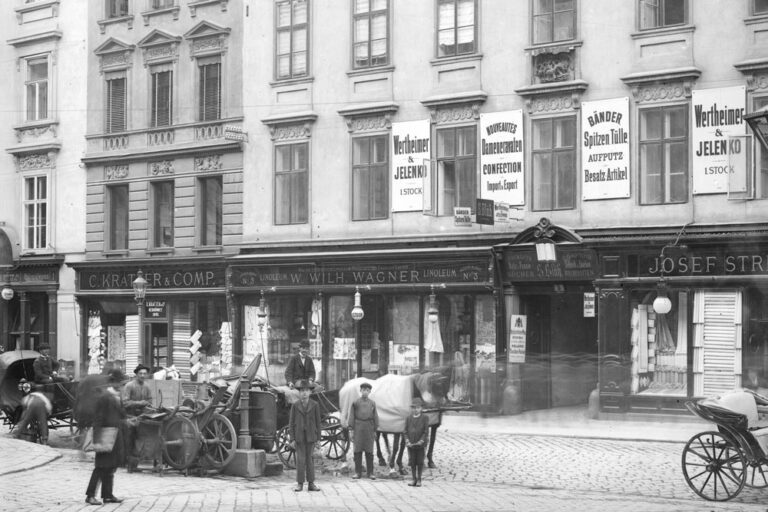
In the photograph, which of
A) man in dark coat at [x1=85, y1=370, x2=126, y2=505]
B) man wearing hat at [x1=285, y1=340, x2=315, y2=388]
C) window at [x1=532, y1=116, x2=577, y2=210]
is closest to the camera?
man in dark coat at [x1=85, y1=370, x2=126, y2=505]

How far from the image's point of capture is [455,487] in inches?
709

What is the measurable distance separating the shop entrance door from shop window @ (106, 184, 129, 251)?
14.4 m

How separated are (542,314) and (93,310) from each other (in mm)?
15587

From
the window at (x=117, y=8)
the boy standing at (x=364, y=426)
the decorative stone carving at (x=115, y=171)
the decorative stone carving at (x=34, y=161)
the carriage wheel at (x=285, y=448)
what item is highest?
the window at (x=117, y=8)

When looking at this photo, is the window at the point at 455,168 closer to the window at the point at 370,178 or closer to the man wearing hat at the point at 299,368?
the window at the point at 370,178

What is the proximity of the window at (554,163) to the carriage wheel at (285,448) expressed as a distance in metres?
10.6

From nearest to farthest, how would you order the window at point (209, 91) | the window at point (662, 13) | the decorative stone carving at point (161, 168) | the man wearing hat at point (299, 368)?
the man wearing hat at point (299, 368) → the window at point (662, 13) → the window at point (209, 91) → the decorative stone carving at point (161, 168)

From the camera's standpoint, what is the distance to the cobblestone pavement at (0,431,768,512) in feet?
52.9

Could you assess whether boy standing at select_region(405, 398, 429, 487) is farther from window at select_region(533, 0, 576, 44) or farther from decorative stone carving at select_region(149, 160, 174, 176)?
decorative stone carving at select_region(149, 160, 174, 176)

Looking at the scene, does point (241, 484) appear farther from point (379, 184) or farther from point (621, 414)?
point (379, 184)

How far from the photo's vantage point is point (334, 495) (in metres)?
17.2

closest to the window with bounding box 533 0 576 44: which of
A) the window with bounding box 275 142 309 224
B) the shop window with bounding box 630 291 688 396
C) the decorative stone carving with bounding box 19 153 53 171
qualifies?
the shop window with bounding box 630 291 688 396

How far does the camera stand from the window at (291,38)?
33.3 meters

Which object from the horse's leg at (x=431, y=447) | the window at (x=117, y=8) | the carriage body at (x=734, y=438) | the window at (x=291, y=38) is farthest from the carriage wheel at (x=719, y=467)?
the window at (x=117, y=8)
